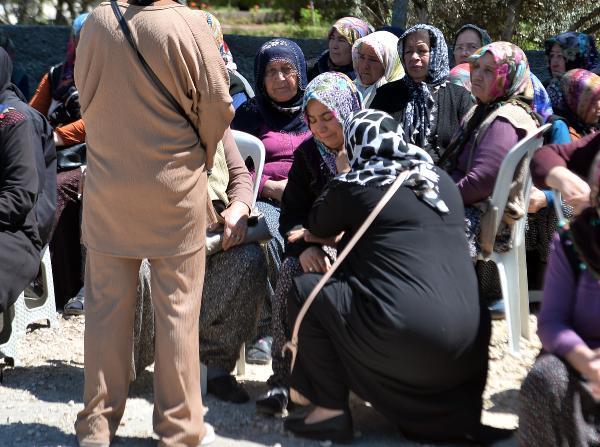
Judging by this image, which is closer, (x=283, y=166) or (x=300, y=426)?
(x=300, y=426)

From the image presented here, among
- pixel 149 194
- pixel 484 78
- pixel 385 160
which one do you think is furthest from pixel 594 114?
pixel 149 194

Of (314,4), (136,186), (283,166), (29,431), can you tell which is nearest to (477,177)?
(283,166)

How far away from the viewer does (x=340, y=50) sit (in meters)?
6.45

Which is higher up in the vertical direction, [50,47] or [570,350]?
[570,350]

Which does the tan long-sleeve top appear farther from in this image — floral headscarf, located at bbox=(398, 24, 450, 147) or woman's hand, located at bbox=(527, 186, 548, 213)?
woman's hand, located at bbox=(527, 186, 548, 213)

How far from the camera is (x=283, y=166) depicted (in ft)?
16.9

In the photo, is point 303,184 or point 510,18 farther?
point 510,18

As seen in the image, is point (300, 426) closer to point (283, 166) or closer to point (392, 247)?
point (392, 247)

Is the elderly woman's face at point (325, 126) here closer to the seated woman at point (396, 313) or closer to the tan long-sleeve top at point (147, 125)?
the seated woman at point (396, 313)

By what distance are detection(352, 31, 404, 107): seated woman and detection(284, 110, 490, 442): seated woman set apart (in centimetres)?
202

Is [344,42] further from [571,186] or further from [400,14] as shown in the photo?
[571,186]

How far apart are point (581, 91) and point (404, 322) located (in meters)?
2.43

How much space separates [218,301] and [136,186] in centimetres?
104

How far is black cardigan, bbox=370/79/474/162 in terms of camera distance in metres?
5.15
